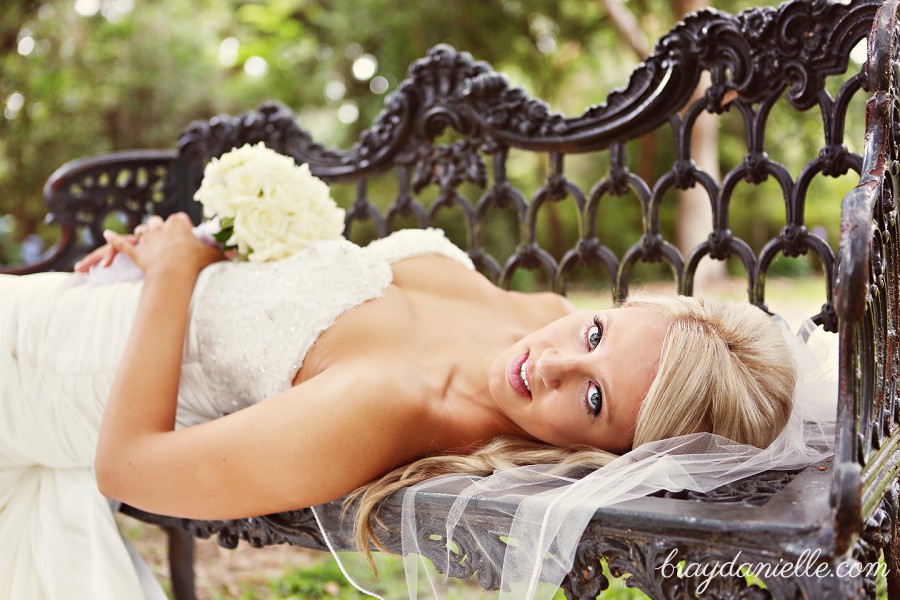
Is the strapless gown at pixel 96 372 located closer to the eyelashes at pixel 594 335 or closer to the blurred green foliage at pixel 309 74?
the eyelashes at pixel 594 335

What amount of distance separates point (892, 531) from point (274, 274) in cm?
198

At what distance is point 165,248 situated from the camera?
2.97 meters

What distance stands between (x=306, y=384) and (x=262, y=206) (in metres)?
0.93

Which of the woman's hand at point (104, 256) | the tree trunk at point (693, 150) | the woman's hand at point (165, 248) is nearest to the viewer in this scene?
the woman's hand at point (165, 248)

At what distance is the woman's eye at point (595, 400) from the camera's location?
225 centimetres

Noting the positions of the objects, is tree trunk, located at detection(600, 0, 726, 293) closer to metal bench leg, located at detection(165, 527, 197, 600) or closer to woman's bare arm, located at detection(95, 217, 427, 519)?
metal bench leg, located at detection(165, 527, 197, 600)

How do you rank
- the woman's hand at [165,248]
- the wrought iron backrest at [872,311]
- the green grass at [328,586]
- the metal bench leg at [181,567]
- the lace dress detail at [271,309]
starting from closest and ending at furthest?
the wrought iron backrest at [872,311] < the lace dress detail at [271,309] < the woman's hand at [165,248] < the metal bench leg at [181,567] < the green grass at [328,586]

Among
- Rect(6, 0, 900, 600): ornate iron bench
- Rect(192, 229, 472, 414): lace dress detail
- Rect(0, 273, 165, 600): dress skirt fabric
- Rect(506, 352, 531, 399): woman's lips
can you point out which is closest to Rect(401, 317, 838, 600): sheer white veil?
Rect(6, 0, 900, 600): ornate iron bench

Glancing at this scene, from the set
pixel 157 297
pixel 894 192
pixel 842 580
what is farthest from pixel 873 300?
pixel 157 297

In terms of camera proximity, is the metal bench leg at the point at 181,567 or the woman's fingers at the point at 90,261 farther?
the metal bench leg at the point at 181,567

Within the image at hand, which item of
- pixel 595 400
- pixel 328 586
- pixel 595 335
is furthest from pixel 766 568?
pixel 328 586

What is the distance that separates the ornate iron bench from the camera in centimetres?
159

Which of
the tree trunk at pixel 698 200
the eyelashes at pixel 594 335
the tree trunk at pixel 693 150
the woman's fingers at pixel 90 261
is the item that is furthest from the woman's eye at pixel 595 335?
the tree trunk at pixel 698 200

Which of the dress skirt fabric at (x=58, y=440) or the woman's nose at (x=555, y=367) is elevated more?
the woman's nose at (x=555, y=367)
